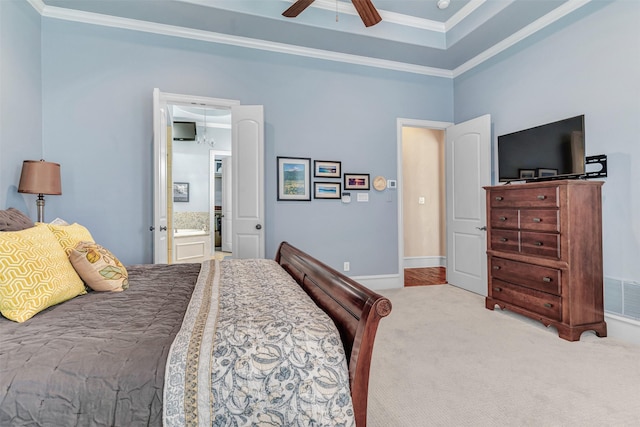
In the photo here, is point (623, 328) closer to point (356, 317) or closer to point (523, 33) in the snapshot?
point (356, 317)

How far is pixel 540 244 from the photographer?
2.97 meters

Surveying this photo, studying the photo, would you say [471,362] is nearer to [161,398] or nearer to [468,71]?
[161,398]

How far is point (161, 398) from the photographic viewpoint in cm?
97

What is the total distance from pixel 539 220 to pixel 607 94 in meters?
1.25

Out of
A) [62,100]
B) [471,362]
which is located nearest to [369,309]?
[471,362]

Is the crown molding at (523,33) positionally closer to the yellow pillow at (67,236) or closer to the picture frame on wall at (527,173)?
the picture frame on wall at (527,173)

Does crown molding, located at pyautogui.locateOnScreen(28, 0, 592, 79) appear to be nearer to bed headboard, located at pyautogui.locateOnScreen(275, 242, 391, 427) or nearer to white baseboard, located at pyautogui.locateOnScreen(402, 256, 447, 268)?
white baseboard, located at pyautogui.locateOnScreen(402, 256, 447, 268)

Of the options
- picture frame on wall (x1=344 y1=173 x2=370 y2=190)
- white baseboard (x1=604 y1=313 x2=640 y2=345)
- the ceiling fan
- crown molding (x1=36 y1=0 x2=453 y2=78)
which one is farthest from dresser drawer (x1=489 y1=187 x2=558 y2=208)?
crown molding (x1=36 y1=0 x2=453 y2=78)

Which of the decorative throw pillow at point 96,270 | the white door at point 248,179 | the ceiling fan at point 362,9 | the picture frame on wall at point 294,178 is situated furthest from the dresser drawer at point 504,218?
the decorative throw pillow at point 96,270

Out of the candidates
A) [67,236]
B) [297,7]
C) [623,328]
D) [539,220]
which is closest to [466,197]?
[539,220]

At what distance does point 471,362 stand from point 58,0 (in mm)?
4854

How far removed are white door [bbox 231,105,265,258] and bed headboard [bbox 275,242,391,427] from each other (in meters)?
2.26

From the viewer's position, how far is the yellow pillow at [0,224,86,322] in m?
1.30

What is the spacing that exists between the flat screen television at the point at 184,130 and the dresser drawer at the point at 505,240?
5.61 metres
